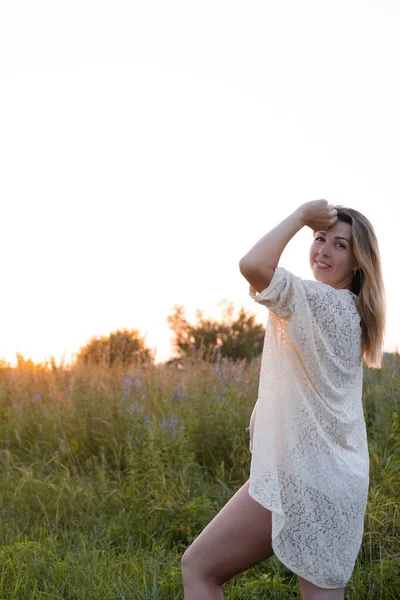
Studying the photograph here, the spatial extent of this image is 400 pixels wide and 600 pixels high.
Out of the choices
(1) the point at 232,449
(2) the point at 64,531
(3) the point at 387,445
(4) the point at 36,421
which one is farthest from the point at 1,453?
(3) the point at 387,445

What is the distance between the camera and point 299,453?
240 centimetres

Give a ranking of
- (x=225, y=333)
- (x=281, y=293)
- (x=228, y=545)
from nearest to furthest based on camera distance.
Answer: (x=281, y=293)
(x=228, y=545)
(x=225, y=333)

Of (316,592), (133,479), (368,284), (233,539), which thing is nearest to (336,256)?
(368,284)

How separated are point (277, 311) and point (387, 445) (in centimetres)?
382

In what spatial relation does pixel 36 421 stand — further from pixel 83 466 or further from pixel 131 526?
pixel 131 526

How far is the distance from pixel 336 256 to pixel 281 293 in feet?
1.54

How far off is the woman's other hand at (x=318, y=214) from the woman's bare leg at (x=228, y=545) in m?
1.00

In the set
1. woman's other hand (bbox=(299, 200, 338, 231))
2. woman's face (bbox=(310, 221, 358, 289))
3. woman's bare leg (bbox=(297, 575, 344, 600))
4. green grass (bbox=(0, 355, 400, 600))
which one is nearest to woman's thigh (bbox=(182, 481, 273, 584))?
woman's bare leg (bbox=(297, 575, 344, 600))

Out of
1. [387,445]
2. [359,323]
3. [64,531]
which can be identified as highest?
[359,323]

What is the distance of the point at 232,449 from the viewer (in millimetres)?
5832

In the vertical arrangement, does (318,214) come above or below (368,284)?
above

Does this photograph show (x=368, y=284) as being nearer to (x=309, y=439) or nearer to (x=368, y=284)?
(x=368, y=284)

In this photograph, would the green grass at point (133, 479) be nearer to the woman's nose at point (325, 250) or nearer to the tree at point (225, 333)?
the woman's nose at point (325, 250)

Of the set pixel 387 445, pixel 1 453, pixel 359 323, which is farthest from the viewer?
pixel 1 453
